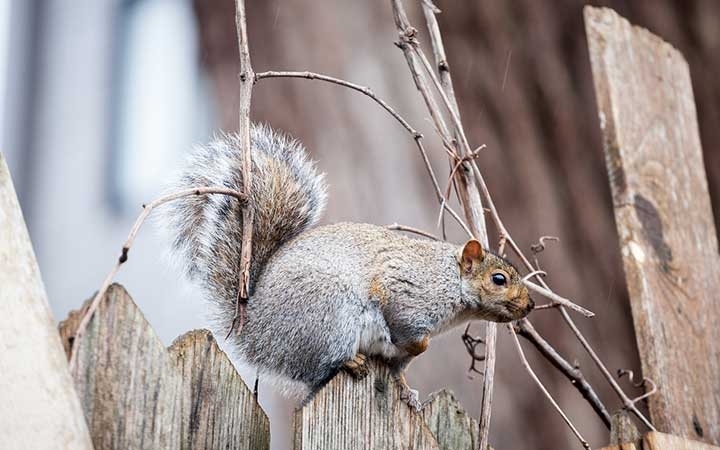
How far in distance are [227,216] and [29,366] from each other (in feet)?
1.38

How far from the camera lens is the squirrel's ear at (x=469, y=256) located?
3.98 feet

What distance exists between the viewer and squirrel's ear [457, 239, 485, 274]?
1.21m

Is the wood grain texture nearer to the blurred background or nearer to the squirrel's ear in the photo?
the blurred background

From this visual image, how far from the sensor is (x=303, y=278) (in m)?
1.03

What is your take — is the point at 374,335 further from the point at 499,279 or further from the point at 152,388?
the point at 152,388

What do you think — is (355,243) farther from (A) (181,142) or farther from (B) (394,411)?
(A) (181,142)

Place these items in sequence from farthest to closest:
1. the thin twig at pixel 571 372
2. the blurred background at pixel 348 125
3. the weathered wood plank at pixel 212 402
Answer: the blurred background at pixel 348 125, the thin twig at pixel 571 372, the weathered wood plank at pixel 212 402

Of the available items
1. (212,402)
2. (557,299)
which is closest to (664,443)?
(557,299)

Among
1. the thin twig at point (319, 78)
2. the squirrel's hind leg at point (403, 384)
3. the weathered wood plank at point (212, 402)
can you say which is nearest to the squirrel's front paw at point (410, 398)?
the squirrel's hind leg at point (403, 384)

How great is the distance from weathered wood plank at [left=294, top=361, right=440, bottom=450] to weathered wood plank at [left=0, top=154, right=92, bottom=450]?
0.71ft

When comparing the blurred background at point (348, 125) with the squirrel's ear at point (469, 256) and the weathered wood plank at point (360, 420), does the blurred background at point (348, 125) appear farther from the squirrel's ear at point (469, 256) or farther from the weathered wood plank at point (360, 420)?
the squirrel's ear at point (469, 256)

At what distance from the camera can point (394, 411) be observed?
2.92 ft

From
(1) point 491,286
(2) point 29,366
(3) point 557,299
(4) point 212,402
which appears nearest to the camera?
(2) point 29,366

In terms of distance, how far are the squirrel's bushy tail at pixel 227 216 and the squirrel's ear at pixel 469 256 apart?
0.70ft
